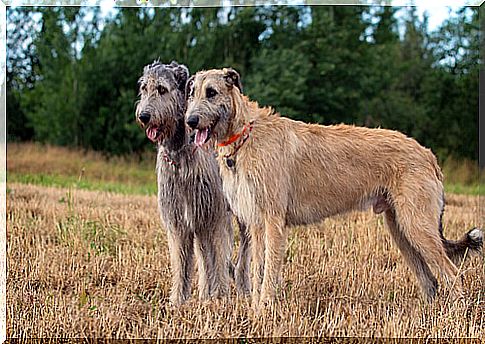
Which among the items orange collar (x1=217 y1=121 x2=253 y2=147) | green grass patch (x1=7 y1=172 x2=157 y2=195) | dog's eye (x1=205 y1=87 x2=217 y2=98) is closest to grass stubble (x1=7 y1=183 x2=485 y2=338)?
orange collar (x1=217 y1=121 x2=253 y2=147)

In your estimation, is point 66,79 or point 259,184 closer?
point 259,184

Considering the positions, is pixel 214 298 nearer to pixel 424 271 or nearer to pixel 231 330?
pixel 231 330

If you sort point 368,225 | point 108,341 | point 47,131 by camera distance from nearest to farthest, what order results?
point 108,341 → point 368,225 → point 47,131

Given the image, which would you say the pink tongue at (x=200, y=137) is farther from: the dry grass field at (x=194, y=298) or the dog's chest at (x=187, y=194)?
the dry grass field at (x=194, y=298)

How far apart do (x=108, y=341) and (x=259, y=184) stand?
1.53m

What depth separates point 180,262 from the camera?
553 cm

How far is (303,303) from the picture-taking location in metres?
5.52

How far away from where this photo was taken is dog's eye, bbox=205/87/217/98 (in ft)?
16.1

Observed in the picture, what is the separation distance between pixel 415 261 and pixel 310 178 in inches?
46.6

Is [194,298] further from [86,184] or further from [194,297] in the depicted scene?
[86,184]

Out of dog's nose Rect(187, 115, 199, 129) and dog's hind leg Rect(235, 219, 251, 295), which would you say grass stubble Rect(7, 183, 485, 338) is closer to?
dog's hind leg Rect(235, 219, 251, 295)

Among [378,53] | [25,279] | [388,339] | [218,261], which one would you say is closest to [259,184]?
[218,261]

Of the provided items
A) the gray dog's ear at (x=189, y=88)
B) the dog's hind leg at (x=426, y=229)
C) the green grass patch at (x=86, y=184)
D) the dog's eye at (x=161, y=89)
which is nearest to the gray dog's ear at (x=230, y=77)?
the gray dog's ear at (x=189, y=88)

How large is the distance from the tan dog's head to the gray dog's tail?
207 centimetres
